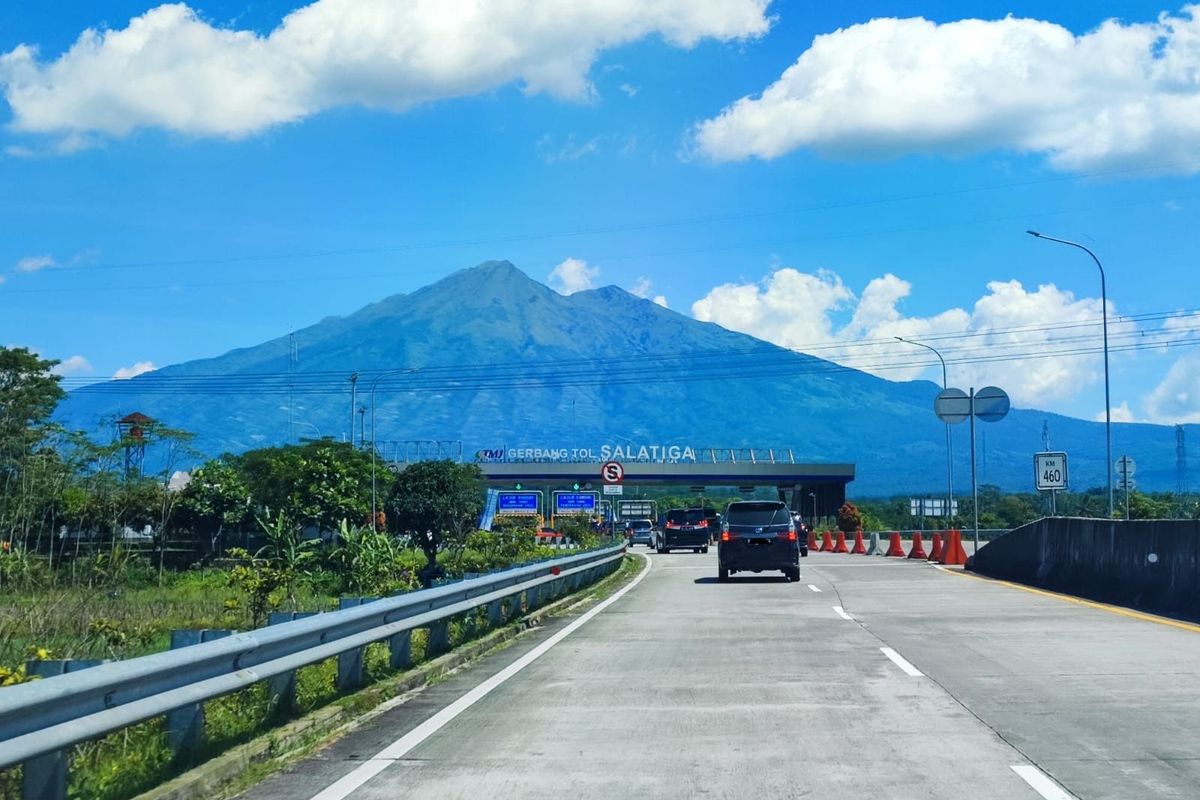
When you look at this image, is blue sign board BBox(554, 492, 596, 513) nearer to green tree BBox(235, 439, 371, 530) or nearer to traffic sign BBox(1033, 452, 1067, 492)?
green tree BBox(235, 439, 371, 530)

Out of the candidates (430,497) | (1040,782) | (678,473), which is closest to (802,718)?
(1040,782)

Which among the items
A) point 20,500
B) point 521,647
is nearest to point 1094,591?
Result: point 521,647

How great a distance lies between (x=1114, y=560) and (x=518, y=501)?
51.6m

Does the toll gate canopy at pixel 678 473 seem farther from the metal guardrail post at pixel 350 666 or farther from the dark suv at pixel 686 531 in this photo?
the metal guardrail post at pixel 350 666

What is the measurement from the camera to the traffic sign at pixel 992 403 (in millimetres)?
34812

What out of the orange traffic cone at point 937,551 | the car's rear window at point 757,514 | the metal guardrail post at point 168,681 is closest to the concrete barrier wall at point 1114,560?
the car's rear window at point 757,514

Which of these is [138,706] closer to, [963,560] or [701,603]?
[701,603]

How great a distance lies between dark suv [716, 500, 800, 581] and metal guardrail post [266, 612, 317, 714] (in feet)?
62.4

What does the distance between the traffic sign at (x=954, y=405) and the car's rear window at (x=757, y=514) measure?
982 centimetres

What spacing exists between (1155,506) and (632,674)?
6171 cm

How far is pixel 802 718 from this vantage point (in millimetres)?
9656

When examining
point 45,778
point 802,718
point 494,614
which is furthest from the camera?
point 494,614

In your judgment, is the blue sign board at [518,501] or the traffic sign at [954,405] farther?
the blue sign board at [518,501]

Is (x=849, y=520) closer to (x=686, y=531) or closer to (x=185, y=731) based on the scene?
(x=686, y=531)
